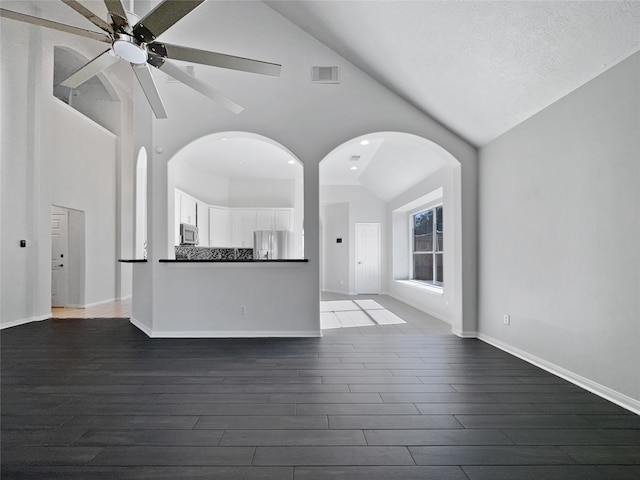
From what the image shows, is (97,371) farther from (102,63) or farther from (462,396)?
(462,396)

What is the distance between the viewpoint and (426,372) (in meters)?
3.13

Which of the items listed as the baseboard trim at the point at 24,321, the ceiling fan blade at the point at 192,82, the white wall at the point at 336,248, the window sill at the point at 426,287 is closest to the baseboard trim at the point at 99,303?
the baseboard trim at the point at 24,321

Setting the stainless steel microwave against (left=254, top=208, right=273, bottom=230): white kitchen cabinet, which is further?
(left=254, top=208, right=273, bottom=230): white kitchen cabinet

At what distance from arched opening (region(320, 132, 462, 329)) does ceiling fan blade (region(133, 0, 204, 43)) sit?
9.39 feet

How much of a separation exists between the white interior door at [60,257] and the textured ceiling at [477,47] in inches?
226

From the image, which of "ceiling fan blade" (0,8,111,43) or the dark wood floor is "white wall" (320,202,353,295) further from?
"ceiling fan blade" (0,8,111,43)

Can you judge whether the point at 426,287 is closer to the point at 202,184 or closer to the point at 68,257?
the point at 202,184

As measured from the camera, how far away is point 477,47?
9.93ft

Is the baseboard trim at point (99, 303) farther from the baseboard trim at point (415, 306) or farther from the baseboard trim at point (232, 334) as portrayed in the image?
the baseboard trim at point (415, 306)

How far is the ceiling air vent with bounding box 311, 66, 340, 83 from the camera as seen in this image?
14.9 ft

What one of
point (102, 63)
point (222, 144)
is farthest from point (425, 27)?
point (222, 144)

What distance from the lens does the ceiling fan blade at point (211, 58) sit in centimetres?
253

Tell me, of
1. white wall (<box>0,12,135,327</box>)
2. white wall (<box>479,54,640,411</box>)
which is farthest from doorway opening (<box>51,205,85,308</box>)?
white wall (<box>479,54,640,411</box>)

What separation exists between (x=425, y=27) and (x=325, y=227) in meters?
7.61
